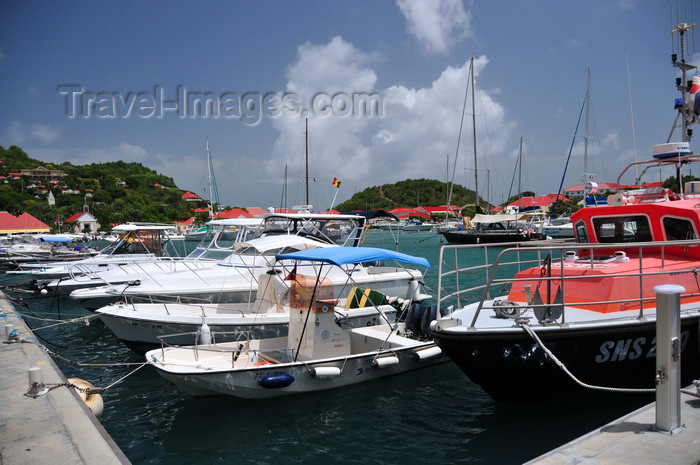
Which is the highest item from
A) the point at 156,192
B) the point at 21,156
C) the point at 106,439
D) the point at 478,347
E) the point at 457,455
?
the point at 21,156

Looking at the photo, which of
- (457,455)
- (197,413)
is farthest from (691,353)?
(197,413)

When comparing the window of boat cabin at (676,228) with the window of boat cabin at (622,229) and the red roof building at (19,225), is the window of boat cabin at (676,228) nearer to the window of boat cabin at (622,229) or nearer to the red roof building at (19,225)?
the window of boat cabin at (622,229)

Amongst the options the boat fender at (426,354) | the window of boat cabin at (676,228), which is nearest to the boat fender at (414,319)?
the boat fender at (426,354)

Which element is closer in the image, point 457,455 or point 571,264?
point 457,455

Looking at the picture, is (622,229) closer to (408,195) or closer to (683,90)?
(683,90)

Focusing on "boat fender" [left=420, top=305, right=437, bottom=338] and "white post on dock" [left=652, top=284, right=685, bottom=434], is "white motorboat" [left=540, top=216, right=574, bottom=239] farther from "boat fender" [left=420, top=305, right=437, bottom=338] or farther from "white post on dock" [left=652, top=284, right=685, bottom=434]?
"white post on dock" [left=652, top=284, right=685, bottom=434]

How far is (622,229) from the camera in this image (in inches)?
370

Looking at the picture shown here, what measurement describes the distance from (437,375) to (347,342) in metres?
2.21

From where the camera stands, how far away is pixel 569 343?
7051 millimetres

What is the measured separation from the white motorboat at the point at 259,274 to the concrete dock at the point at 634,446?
319 inches

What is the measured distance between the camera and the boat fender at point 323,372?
8766 millimetres

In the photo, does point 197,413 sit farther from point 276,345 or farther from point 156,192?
point 156,192

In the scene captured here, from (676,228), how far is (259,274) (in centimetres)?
1012

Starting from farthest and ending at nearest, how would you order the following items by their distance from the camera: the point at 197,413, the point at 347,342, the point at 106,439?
the point at 347,342
the point at 197,413
the point at 106,439
